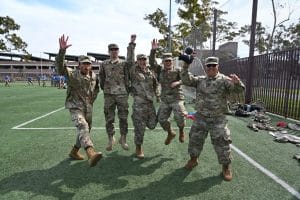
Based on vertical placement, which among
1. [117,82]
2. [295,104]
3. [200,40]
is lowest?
[295,104]

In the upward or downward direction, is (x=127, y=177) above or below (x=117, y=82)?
below

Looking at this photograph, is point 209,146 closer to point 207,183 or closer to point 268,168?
point 268,168

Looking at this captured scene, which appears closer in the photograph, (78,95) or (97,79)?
(78,95)

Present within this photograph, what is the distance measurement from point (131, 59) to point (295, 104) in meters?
7.02

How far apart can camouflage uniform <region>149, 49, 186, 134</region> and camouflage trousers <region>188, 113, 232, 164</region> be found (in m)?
1.20

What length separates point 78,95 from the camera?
4973 mm

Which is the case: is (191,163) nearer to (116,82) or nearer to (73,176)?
(73,176)

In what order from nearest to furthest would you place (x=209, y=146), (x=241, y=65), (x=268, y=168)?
1. (x=268, y=168)
2. (x=209, y=146)
3. (x=241, y=65)

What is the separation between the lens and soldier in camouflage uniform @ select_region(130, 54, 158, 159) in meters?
5.52

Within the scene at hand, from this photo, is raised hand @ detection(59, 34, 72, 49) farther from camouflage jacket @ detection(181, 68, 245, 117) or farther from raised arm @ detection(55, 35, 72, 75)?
camouflage jacket @ detection(181, 68, 245, 117)

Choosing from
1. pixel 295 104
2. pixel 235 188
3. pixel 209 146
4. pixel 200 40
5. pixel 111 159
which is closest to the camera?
pixel 235 188

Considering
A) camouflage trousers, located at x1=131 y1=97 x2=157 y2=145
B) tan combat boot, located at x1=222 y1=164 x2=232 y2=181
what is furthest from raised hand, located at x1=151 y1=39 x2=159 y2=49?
tan combat boot, located at x1=222 y1=164 x2=232 y2=181

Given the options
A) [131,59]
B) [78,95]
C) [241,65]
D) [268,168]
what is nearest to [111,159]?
[78,95]

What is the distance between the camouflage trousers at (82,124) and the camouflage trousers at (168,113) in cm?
156
